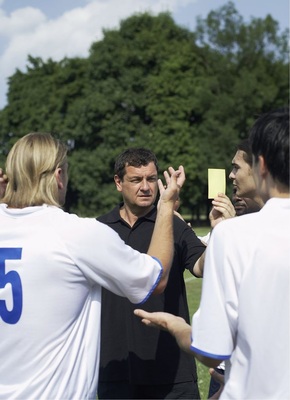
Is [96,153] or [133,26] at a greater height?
[133,26]

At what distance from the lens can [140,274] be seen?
3.14 metres

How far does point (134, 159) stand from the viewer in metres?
5.28

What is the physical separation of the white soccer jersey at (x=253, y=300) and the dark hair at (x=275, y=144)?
115 mm

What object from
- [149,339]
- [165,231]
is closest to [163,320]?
[165,231]

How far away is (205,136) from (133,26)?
35.9ft

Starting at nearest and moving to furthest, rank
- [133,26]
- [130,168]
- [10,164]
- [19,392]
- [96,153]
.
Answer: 1. [19,392]
2. [10,164]
3. [130,168]
4. [96,153]
5. [133,26]

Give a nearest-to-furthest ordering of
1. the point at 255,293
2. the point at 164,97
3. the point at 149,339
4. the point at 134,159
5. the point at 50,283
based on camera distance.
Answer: the point at 255,293
the point at 50,283
the point at 149,339
the point at 134,159
the point at 164,97

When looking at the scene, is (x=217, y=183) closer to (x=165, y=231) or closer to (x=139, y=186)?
(x=165, y=231)

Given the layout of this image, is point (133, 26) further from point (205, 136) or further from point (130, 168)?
point (130, 168)

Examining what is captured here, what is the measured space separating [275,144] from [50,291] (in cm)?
124

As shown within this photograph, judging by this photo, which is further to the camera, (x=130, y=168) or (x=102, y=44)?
(x=102, y=44)

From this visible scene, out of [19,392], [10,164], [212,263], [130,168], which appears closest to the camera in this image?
[212,263]

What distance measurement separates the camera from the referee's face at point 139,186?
5113mm

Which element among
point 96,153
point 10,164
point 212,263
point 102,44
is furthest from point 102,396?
point 102,44
